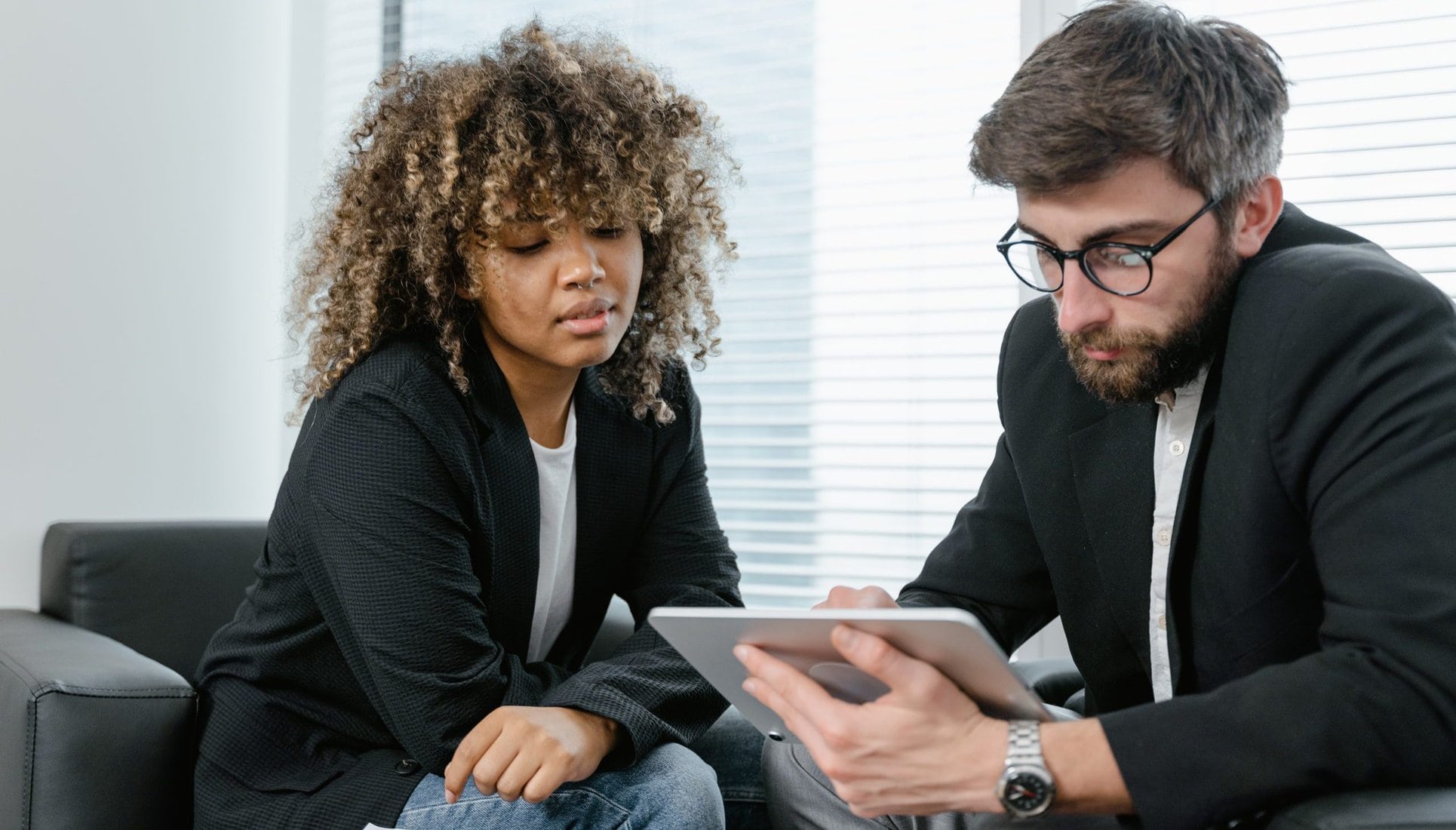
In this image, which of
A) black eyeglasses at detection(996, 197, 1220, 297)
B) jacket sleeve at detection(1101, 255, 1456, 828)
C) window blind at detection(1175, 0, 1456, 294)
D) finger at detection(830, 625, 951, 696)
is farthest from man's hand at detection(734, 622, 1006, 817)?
window blind at detection(1175, 0, 1456, 294)

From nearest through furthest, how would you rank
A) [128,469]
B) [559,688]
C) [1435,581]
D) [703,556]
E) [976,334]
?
[1435,581]
[559,688]
[703,556]
[128,469]
[976,334]

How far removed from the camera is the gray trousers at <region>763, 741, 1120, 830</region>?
4.03ft

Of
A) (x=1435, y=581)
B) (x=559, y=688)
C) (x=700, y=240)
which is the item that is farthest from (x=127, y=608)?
(x=1435, y=581)

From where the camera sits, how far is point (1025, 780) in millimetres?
970

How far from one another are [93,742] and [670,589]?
2.42 feet

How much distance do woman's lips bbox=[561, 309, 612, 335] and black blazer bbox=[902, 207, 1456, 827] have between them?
1.71 ft

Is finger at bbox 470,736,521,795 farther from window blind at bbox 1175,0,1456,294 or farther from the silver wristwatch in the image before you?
window blind at bbox 1175,0,1456,294

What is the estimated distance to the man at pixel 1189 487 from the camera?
0.93 m

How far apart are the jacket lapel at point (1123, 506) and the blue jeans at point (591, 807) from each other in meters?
0.51

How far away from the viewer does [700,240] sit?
1791 millimetres

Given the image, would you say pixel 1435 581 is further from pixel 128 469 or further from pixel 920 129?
pixel 128 469

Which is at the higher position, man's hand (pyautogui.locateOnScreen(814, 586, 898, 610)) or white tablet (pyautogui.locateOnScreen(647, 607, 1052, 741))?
white tablet (pyautogui.locateOnScreen(647, 607, 1052, 741))

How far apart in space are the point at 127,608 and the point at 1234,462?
167cm

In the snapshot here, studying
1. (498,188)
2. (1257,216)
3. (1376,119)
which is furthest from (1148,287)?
(1376,119)
